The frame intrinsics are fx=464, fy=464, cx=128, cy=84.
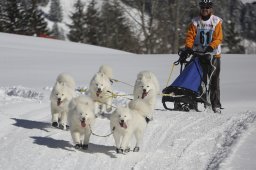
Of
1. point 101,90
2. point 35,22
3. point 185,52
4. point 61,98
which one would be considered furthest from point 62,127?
point 35,22

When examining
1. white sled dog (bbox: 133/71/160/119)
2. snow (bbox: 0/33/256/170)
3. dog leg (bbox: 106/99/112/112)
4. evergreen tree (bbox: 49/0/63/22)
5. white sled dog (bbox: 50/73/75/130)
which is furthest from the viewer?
evergreen tree (bbox: 49/0/63/22)

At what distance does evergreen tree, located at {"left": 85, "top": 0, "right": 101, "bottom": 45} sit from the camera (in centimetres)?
4475

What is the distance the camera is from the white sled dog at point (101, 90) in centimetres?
755

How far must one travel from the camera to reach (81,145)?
5590mm

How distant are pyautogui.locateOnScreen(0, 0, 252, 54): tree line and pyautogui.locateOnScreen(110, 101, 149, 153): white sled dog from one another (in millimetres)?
22317

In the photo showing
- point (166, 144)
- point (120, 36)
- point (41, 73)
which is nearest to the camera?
point (166, 144)

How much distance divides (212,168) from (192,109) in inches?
148

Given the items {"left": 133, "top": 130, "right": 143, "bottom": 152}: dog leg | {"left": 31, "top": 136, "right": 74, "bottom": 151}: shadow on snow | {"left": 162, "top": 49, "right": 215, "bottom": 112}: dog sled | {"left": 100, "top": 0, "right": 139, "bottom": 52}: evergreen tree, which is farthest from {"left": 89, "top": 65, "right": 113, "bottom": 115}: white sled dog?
{"left": 100, "top": 0, "right": 139, "bottom": 52}: evergreen tree

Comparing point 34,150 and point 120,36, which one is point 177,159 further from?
point 120,36

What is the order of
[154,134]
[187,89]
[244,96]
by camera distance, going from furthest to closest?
[244,96] → [187,89] → [154,134]

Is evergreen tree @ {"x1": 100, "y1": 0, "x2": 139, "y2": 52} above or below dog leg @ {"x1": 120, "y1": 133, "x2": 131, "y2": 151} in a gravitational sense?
above

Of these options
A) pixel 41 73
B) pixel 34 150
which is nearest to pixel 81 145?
pixel 34 150

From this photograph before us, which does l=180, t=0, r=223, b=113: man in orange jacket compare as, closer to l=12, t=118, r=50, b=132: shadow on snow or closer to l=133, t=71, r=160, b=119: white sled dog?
l=133, t=71, r=160, b=119: white sled dog

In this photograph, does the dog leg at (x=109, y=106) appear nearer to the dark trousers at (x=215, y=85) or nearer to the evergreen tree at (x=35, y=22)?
the dark trousers at (x=215, y=85)
